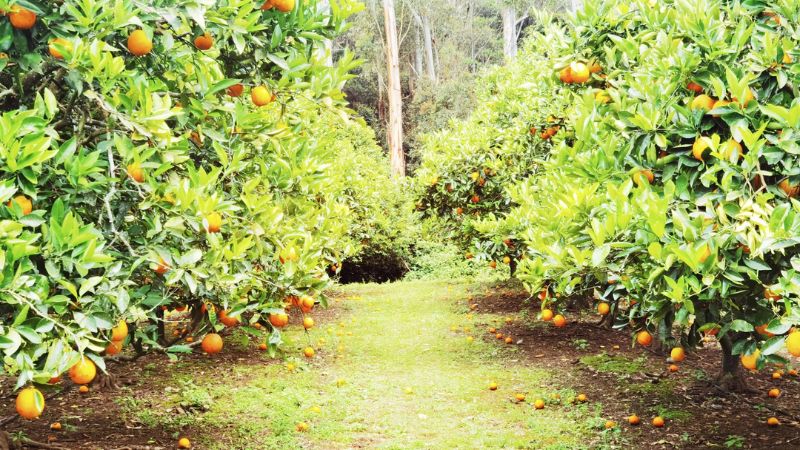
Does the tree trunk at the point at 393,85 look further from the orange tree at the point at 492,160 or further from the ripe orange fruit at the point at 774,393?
the ripe orange fruit at the point at 774,393

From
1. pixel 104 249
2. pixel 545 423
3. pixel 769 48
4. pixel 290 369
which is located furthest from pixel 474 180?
pixel 104 249

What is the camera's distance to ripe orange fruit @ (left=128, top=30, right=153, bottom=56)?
3062mm

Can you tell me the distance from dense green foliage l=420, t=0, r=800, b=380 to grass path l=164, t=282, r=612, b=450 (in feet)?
4.96

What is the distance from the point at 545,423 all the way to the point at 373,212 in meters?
9.88

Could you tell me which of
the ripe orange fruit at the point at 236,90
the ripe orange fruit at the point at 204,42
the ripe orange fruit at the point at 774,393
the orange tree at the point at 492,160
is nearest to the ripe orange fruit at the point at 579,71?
the ripe orange fruit at the point at 236,90

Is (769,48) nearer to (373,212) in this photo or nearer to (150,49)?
(150,49)

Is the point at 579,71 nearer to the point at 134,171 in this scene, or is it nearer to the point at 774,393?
the point at 134,171

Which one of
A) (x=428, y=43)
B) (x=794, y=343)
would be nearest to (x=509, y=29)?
(x=428, y=43)

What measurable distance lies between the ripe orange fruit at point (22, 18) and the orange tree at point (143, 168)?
0.01 meters

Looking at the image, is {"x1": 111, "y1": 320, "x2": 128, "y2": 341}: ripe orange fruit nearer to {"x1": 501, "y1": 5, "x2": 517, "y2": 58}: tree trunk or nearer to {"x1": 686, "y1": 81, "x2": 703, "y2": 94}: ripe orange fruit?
{"x1": 686, "y1": 81, "x2": 703, "y2": 94}: ripe orange fruit

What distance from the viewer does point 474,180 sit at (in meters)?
10.3

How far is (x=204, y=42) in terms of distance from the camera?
3.31 m

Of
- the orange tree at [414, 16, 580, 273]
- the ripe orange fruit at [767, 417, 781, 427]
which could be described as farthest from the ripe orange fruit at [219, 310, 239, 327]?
the orange tree at [414, 16, 580, 273]

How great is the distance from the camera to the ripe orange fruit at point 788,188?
3242 mm
